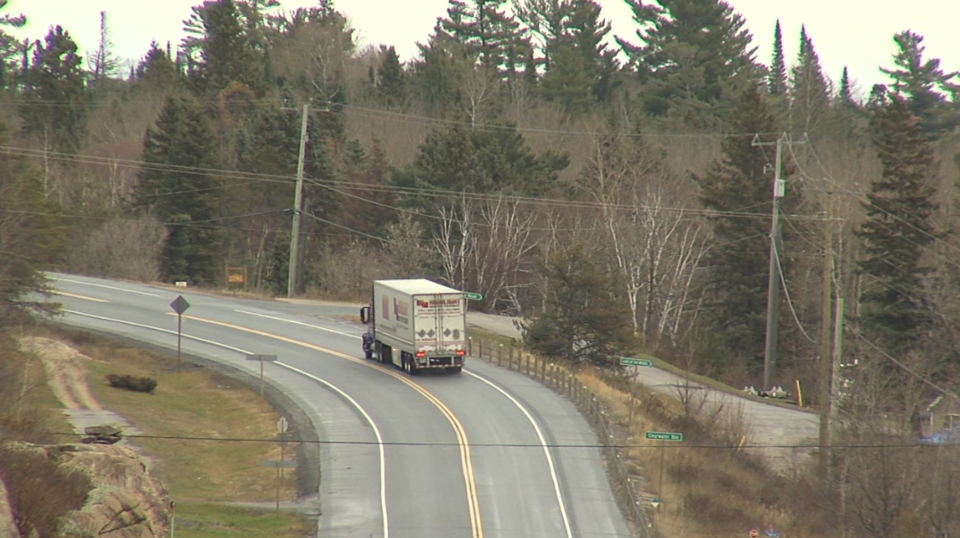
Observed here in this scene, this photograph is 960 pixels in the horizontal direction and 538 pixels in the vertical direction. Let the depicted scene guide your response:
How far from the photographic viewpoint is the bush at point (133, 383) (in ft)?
126

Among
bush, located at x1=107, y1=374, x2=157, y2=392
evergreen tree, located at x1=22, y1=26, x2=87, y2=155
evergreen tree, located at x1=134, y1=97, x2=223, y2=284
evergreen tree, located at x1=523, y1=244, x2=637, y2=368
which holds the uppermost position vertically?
evergreen tree, located at x1=22, y1=26, x2=87, y2=155

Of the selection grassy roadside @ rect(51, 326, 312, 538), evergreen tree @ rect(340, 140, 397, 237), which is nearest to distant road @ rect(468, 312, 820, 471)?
grassy roadside @ rect(51, 326, 312, 538)

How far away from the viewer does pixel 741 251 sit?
2384 inches

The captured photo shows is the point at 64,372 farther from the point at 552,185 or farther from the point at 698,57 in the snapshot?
the point at 698,57

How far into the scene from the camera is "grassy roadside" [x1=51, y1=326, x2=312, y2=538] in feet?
87.9

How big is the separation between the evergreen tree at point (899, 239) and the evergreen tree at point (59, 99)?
218ft

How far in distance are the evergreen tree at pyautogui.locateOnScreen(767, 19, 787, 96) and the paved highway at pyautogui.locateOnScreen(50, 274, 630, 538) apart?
7500 cm

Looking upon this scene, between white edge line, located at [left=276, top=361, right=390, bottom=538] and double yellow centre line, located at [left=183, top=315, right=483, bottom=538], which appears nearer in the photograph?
white edge line, located at [left=276, top=361, right=390, bottom=538]

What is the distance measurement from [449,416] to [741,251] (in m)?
29.8

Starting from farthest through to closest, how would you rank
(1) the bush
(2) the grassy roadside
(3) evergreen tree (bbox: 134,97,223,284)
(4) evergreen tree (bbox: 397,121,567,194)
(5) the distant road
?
(3) evergreen tree (bbox: 134,97,223,284), (4) evergreen tree (bbox: 397,121,567,194), (5) the distant road, (1) the bush, (2) the grassy roadside

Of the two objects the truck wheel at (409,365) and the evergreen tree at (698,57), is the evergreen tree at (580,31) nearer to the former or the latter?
the evergreen tree at (698,57)

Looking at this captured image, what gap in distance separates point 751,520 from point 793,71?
87.4 meters

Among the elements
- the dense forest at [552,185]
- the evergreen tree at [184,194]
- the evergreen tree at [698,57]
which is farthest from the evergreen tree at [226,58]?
the evergreen tree at [698,57]

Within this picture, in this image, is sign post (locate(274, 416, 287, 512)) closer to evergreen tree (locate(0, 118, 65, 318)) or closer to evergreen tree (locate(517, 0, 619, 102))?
evergreen tree (locate(0, 118, 65, 318))
